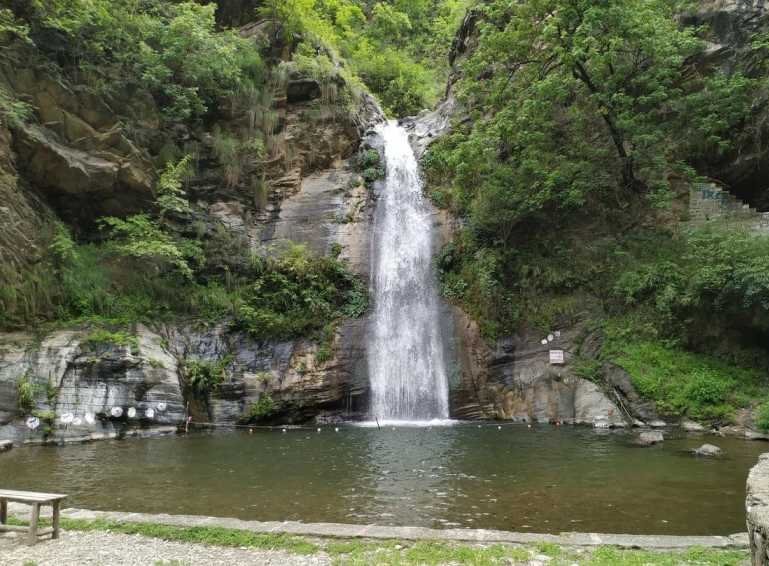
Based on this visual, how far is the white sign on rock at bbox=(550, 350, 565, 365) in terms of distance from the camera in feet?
54.5

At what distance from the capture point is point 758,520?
4020 millimetres

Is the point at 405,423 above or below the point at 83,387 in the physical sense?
below

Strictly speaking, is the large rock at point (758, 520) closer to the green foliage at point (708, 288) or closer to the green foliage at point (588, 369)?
the green foliage at point (708, 288)

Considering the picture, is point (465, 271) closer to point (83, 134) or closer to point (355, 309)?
point (355, 309)

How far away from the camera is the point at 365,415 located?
17.1 meters

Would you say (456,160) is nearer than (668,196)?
No

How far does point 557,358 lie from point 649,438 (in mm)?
4837

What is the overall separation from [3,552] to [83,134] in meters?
15.8

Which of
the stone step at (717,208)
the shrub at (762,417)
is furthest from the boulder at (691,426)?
the stone step at (717,208)

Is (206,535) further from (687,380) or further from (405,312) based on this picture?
(405,312)

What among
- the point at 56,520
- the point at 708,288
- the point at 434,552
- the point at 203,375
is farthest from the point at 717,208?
the point at 56,520

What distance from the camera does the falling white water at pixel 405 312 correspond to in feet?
57.1

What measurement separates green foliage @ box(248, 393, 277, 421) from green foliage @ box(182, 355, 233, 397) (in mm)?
1368

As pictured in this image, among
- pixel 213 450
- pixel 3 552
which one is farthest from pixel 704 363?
pixel 3 552
